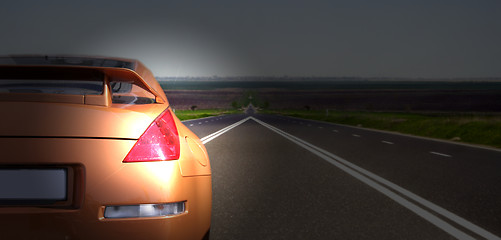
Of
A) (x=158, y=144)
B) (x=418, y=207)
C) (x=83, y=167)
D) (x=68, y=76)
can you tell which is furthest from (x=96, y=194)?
(x=418, y=207)

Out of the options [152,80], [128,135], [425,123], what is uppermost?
[152,80]

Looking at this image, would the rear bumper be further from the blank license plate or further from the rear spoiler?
the rear spoiler

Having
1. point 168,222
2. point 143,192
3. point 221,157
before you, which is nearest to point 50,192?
point 143,192

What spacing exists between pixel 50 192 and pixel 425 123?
2385 cm

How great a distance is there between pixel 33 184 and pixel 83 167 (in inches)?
11.1

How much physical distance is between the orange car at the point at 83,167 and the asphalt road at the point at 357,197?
171 centimetres

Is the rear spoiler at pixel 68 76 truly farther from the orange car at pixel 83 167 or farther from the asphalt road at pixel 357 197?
the asphalt road at pixel 357 197

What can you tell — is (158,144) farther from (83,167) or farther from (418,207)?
(418,207)

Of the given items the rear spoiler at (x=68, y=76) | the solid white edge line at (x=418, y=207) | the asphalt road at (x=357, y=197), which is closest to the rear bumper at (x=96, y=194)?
the rear spoiler at (x=68, y=76)

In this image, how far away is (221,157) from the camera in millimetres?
11367

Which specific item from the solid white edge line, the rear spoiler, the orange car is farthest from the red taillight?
the solid white edge line

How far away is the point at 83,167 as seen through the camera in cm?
262

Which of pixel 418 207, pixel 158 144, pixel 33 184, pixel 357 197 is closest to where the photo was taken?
pixel 33 184

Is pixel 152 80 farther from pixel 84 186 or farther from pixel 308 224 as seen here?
pixel 308 224
